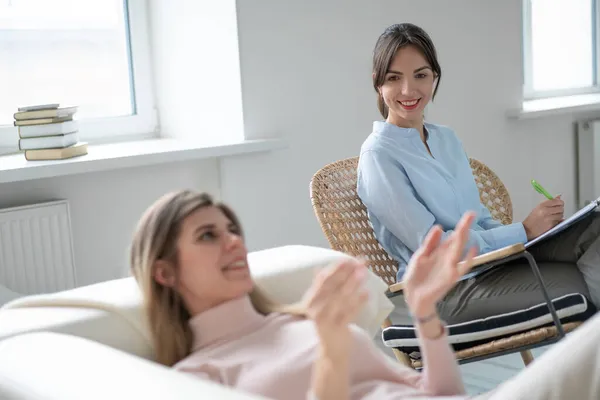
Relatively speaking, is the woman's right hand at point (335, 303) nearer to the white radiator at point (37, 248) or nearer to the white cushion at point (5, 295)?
the white cushion at point (5, 295)

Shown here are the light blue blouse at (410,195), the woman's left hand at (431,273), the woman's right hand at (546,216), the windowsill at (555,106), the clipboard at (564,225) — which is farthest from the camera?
the windowsill at (555,106)

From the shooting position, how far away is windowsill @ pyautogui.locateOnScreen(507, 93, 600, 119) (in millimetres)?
4148

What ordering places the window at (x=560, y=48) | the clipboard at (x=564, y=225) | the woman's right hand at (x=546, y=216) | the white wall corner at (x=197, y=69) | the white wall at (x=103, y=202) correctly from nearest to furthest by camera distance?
the clipboard at (x=564, y=225) < the woman's right hand at (x=546, y=216) < the white wall at (x=103, y=202) < the white wall corner at (x=197, y=69) < the window at (x=560, y=48)

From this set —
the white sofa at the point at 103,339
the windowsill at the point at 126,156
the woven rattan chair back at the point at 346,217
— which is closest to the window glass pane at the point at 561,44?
the windowsill at the point at 126,156

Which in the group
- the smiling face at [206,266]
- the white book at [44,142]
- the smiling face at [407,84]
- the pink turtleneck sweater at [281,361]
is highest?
the smiling face at [407,84]

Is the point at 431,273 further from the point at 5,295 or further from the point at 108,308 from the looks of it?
the point at 5,295

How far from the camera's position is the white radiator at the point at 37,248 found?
Result: 262 cm

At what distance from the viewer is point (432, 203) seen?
2.47 m

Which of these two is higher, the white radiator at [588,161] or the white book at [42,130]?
the white book at [42,130]

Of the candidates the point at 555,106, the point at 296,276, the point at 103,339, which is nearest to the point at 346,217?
the point at 296,276

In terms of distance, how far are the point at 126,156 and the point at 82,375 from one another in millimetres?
1591

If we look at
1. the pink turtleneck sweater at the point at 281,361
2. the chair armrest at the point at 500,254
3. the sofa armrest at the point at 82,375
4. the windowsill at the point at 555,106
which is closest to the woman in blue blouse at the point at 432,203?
the chair armrest at the point at 500,254

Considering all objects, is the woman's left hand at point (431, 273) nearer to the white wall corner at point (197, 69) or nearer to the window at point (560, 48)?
the white wall corner at point (197, 69)

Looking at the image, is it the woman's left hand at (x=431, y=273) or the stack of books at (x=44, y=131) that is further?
the stack of books at (x=44, y=131)
